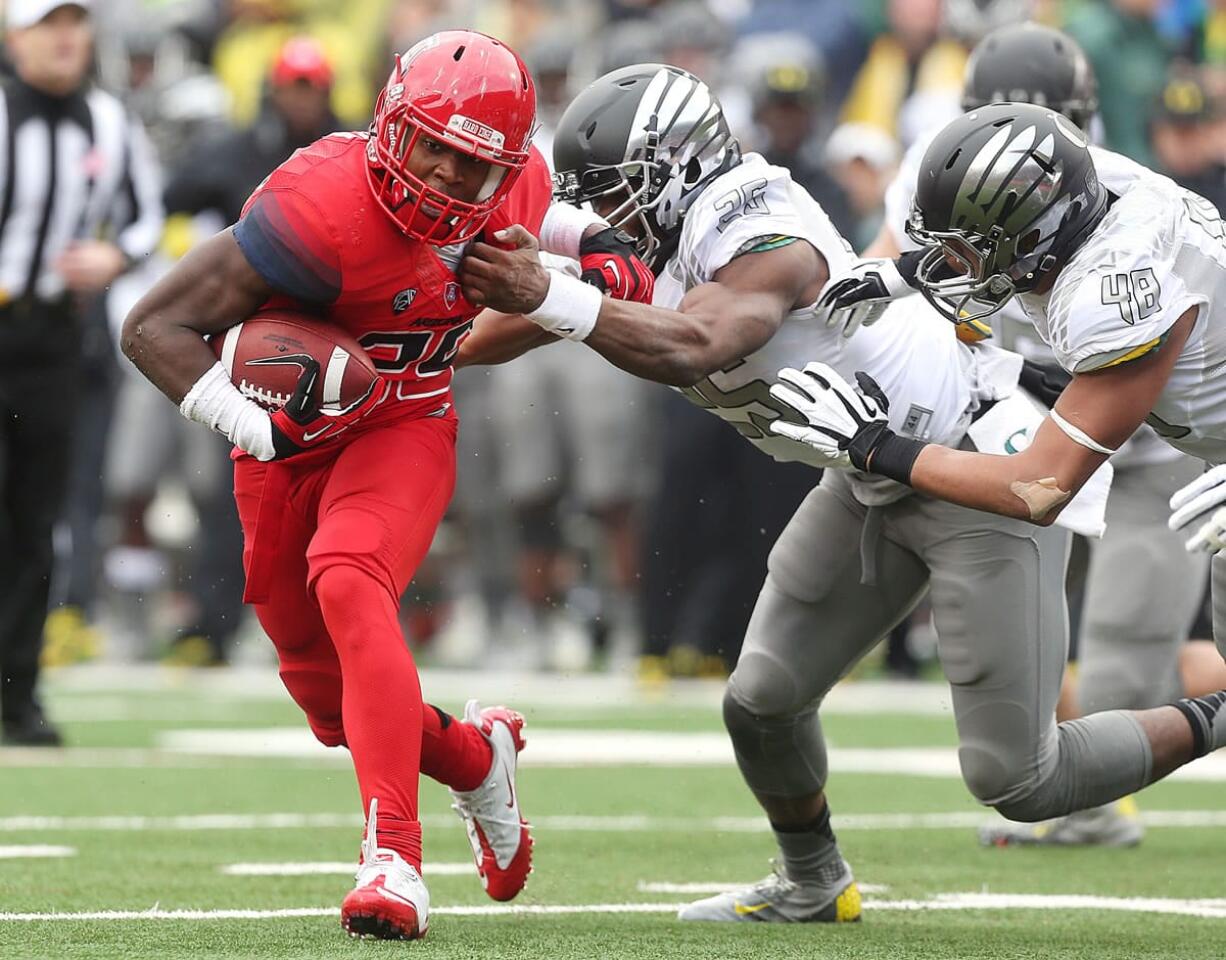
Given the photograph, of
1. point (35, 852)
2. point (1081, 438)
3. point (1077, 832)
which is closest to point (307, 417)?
point (1081, 438)

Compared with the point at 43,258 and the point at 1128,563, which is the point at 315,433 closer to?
the point at 1128,563

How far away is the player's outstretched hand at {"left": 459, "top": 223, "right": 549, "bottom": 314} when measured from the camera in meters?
4.37

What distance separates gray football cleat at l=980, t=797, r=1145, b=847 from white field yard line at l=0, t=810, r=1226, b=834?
258 mm

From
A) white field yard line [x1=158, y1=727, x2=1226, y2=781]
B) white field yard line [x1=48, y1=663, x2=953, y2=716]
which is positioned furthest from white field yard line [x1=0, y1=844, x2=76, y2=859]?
white field yard line [x1=48, y1=663, x2=953, y2=716]

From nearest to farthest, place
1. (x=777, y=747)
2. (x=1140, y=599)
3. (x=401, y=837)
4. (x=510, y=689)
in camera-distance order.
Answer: (x=401, y=837), (x=777, y=747), (x=1140, y=599), (x=510, y=689)

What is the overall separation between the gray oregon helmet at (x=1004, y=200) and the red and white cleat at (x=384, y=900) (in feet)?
4.76

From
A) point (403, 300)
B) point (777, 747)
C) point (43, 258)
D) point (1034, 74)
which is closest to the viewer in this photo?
point (403, 300)

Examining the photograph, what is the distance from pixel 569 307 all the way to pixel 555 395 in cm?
648

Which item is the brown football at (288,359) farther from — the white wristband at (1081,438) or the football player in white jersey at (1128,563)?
the football player in white jersey at (1128,563)

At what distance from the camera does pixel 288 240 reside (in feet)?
14.3

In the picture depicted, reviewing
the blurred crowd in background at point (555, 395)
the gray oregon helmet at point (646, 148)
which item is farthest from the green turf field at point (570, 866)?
the blurred crowd in background at point (555, 395)

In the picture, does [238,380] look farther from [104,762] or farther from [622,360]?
[104,762]

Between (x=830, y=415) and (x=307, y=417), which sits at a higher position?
(x=830, y=415)

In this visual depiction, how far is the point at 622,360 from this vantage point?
443cm
